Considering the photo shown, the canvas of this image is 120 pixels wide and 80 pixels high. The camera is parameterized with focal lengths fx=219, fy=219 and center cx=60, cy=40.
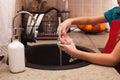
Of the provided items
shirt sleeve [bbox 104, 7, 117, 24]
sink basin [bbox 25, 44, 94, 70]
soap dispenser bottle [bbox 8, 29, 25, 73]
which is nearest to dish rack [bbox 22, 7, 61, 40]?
sink basin [bbox 25, 44, 94, 70]

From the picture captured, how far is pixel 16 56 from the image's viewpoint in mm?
1078

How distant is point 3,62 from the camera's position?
126 cm

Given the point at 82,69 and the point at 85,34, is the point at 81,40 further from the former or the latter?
the point at 82,69

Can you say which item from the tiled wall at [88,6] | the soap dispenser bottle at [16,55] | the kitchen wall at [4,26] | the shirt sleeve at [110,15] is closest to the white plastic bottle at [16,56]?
the soap dispenser bottle at [16,55]

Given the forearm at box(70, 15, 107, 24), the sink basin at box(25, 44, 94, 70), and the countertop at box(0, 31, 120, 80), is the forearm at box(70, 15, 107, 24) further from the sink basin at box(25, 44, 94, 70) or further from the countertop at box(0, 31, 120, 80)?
the countertop at box(0, 31, 120, 80)

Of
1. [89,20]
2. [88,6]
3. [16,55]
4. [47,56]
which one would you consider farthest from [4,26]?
[88,6]

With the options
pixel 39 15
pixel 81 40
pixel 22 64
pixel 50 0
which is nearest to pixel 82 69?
pixel 22 64

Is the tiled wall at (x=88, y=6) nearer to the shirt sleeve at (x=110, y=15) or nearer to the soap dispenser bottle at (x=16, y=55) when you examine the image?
the shirt sleeve at (x=110, y=15)

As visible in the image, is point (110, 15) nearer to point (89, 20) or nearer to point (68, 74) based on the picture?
point (89, 20)

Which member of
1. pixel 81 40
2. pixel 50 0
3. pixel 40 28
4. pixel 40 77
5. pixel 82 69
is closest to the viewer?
pixel 40 77

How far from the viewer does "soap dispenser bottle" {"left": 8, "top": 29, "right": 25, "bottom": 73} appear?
107cm

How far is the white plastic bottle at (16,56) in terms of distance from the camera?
1069mm

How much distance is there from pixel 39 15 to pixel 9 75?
95 cm

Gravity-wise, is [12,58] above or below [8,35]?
below
